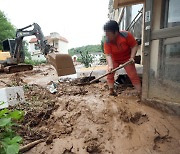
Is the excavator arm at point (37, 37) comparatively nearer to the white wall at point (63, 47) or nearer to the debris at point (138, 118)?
the debris at point (138, 118)

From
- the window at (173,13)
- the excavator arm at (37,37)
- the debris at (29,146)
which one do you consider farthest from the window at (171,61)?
the excavator arm at (37,37)

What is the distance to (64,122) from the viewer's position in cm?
328

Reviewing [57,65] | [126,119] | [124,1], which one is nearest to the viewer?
[126,119]

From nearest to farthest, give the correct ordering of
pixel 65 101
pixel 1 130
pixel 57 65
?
pixel 1 130, pixel 65 101, pixel 57 65

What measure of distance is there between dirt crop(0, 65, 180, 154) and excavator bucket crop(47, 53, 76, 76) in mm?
3355

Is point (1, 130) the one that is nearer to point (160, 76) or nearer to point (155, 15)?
point (160, 76)

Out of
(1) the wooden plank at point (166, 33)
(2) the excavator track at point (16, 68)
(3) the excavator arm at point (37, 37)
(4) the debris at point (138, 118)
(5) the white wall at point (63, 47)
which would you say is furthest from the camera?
(5) the white wall at point (63, 47)

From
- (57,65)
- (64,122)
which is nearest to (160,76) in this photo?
(64,122)

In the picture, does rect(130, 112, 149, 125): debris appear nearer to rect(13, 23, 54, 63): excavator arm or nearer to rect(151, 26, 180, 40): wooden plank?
rect(151, 26, 180, 40): wooden plank

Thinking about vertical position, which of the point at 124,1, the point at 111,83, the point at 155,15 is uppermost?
the point at 124,1

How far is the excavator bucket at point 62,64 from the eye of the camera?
7107mm

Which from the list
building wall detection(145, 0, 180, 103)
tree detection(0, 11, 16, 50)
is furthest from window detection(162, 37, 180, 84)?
tree detection(0, 11, 16, 50)

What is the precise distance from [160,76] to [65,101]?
1753 mm

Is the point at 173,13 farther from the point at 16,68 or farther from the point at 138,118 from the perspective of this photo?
the point at 16,68
